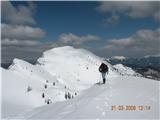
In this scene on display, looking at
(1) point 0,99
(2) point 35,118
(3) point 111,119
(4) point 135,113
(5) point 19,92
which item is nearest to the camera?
(3) point 111,119

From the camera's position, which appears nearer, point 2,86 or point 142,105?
point 142,105

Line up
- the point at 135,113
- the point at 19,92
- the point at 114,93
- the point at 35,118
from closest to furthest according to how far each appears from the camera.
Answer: the point at 135,113
the point at 35,118
the point at 114,93
the point at 19,92

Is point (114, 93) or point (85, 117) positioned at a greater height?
A: point (114, 93)

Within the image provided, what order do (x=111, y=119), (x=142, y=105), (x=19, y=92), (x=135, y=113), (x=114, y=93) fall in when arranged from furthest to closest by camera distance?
1. (x=19, y=92)
2. (x=114, y=93)
3. (x=142, y=105)
4. (x=135, y=113)
5. (x=111, y=119)

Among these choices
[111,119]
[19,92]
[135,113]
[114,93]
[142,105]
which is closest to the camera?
[111,119]

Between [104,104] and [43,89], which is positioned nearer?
[104,104]

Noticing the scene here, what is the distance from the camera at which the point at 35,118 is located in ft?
71.1

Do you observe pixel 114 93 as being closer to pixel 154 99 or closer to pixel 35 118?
pixel 154 99

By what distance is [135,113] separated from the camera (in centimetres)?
1817

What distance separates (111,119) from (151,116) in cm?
296

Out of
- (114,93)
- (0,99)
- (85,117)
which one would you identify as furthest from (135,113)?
(0,99)

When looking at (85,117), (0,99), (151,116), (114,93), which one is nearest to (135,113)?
(151,116)

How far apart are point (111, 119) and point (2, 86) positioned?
8548 centimetres

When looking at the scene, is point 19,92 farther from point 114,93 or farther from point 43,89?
point 114,93
